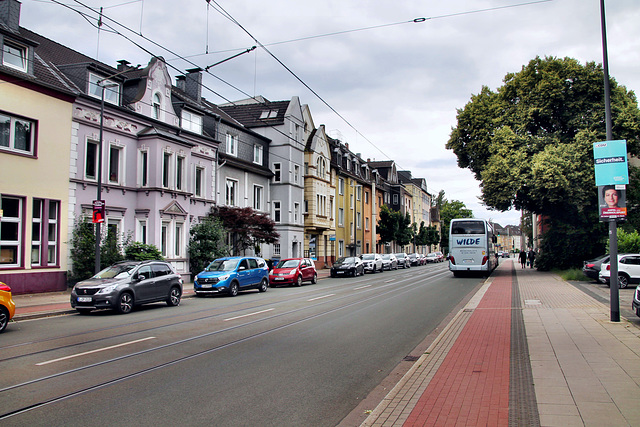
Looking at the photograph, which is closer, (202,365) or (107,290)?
(202,365)

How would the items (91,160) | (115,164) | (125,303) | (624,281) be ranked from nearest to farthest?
1. (125,303)
2. (624,281)
3. (91,160)
4. (115,164)

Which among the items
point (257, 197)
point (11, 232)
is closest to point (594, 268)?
point (257, 197)

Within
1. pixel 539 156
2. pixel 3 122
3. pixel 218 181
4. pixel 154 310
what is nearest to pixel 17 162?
pixel 3 122

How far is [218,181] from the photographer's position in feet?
98.5

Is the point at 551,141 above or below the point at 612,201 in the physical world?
above

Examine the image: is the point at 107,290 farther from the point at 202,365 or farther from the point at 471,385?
the point at 471,385

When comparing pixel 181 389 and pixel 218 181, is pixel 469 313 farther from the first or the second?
pixel 218 181

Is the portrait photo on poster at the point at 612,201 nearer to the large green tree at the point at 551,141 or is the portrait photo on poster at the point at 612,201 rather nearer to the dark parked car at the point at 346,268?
the large green tree at the point at 551,141

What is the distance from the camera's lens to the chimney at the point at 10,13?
19875mm

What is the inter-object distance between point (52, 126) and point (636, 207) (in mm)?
34272

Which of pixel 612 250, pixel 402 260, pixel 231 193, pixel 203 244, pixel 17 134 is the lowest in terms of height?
pixel 402 260

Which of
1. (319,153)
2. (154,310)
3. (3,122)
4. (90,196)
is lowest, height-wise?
(154,310)

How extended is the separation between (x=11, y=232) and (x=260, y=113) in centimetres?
2422

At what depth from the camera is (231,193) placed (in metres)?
31.8
